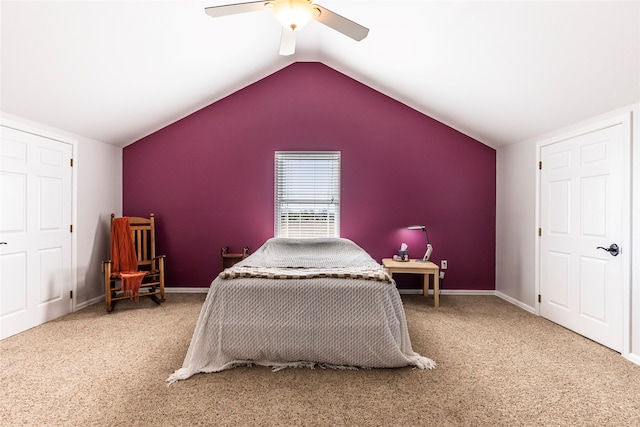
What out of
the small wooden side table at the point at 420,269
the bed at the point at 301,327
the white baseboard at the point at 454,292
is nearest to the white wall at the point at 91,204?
the bed at the point at 301,327

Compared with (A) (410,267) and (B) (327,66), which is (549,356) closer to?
(A) (410,267)

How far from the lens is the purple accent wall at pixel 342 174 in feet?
14.0

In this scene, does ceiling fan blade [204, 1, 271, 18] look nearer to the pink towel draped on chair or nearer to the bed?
the bed

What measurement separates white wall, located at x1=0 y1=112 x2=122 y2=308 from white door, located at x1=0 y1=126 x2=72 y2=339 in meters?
0.10

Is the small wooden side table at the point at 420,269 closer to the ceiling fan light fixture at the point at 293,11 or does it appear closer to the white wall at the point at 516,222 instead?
the white wall at the point at 516,222

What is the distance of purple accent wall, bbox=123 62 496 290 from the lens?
4266 millimetres

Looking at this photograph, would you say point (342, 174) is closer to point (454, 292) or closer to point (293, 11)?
point (454, 292)

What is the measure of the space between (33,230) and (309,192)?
2956 mm

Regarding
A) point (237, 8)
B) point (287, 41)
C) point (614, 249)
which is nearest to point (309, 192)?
point (287, 41)

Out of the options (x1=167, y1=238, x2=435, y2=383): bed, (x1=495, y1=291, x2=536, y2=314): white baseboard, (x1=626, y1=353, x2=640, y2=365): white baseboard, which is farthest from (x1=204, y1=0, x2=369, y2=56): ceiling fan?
(x1=495, y1=291, x2=536, y2=314): white baseboard

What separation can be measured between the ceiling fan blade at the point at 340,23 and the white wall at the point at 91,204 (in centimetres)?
305

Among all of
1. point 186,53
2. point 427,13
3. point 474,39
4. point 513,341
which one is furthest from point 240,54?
point 513,341

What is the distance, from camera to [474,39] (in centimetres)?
254

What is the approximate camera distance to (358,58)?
3.75 m
